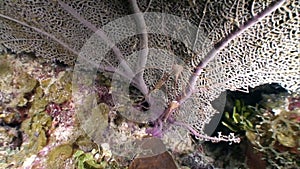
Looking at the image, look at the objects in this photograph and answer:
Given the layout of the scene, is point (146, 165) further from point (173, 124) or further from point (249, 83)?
point (249, 83)

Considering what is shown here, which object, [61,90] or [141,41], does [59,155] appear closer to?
[61,90]

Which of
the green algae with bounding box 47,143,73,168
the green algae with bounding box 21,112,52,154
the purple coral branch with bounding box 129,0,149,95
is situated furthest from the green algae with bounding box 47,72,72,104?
the purple coral branch with bounding box 129,0,149,95

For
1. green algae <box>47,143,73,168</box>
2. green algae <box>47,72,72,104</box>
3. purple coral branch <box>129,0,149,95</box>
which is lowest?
green algae <box>47,143,73,168</box>

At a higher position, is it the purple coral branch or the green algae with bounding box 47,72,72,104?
the purple coral branch

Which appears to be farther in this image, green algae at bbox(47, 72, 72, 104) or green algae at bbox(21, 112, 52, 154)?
green algae at bbox(47, 72, 72, 104)

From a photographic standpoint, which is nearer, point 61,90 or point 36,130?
point 36,130

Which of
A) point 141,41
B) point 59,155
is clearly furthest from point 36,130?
point 141,41

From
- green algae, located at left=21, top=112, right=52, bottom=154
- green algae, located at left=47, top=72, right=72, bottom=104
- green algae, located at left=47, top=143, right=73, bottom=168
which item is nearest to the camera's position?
green algae, located at left=47, top=143, right=73, bottom=168

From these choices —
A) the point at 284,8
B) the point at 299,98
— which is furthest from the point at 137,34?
the point at 299,98

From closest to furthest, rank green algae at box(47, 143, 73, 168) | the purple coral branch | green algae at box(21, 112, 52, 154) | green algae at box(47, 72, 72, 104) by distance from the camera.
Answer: the purple coral branch < green algae at box(47, 143, 73, 168) < green algae at box(21, 112, 52, 154) < green algae at box(47, 72, 72, 104)

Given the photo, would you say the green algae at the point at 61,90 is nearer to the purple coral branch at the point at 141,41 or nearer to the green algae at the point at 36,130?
the green algae at the point at 36,130

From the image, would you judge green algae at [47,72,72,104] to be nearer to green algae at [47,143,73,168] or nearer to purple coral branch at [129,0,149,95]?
green algae at [47,143,73,168]
